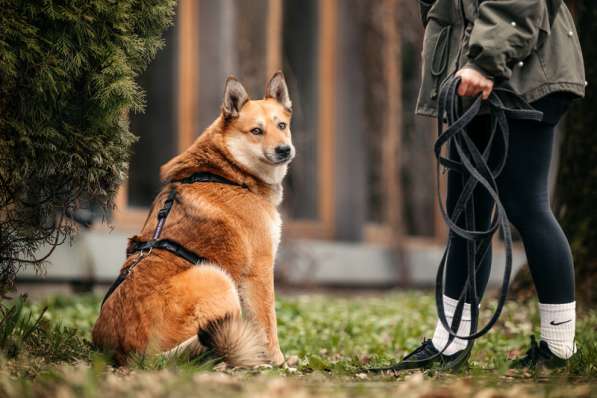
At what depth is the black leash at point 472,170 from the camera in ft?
11.4

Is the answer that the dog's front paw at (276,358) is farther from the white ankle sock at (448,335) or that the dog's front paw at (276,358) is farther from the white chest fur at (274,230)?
the white ankle sock at (448,335)

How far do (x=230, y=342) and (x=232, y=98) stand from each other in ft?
4.84

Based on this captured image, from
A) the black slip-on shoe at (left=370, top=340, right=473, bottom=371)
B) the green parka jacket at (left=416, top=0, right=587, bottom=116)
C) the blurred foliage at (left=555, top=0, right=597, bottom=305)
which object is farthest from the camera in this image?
the blurred foliage at (left=555, top=0, right=597, bottom=305)

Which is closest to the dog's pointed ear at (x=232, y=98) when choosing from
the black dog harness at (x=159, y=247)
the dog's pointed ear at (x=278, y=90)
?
the dog's pointed ear at (x=278, y=90)

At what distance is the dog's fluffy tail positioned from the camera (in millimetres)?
3525

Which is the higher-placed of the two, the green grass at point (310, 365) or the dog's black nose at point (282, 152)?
the dog's black nose at point (282, 152)

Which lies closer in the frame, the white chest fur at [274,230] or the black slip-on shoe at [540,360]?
the black slip-on shoe at [540,360]

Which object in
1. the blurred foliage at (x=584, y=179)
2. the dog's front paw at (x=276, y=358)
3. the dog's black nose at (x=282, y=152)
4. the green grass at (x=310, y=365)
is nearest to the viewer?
the green grass at (x=310, y=365)

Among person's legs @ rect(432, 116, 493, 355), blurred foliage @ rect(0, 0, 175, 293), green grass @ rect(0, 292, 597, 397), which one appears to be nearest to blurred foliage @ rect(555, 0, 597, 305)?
green grass @ rect(0, 292, 597, 397)

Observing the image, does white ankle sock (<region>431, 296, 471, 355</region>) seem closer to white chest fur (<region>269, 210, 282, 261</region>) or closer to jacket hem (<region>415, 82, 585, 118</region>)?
white chest fur (<region>269, 210, 282, 261</region>)

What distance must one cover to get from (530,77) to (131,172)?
5.64m

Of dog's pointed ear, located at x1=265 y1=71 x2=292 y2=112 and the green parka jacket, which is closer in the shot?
the green parka jacket

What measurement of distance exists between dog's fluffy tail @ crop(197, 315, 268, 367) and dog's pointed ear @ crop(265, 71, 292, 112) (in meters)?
1.58

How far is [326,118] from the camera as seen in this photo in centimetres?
1062
